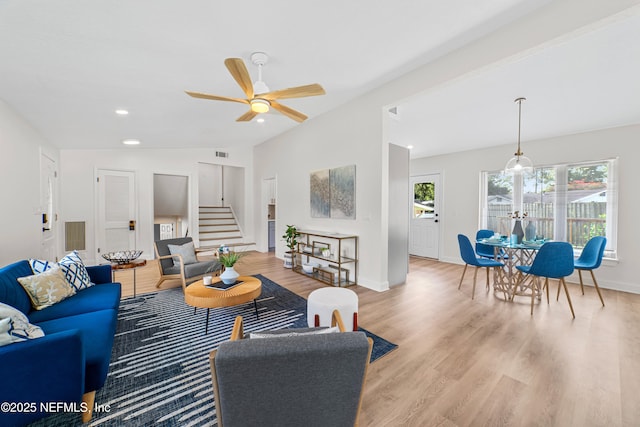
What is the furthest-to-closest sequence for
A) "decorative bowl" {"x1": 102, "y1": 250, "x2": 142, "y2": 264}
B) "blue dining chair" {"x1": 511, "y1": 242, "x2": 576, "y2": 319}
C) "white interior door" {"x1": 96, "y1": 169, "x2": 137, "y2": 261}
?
1. "white interior door" {"x1": 96, "y1": 169, "x2": 137, "y2": 261}
2. "decorative bowl" {"x1": 102, "y1": 250, "x2": 142, "y2": 264}
3. "blue dining chair" {"x1": 511, "y1": 242, "x2": 576, "y2": 319}

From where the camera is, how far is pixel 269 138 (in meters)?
6.33

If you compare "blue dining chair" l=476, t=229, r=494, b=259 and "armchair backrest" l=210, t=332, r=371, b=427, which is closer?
"armchair backrest" l=210, t=332, r=371, b=427

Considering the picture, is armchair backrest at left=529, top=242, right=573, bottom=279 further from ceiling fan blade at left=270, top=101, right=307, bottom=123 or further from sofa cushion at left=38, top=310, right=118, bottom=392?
sofa cushion at left=38, top=310, right=118, bottom=392

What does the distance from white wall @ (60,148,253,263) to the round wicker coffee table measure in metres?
4.16

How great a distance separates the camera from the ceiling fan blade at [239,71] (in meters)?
1.95

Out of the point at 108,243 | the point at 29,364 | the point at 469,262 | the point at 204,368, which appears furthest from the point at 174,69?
the point at 108,243

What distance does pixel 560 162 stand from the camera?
4449mm

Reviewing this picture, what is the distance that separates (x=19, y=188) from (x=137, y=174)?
2.77 metres

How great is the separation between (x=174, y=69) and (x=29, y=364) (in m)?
2.54

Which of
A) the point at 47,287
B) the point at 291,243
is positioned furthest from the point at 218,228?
the point at 47,287

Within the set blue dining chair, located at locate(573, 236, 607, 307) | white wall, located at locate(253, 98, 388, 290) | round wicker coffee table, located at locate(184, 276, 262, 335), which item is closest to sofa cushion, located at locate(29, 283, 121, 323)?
round wicker coffee table, located at locate(184, 276, 262, 335)

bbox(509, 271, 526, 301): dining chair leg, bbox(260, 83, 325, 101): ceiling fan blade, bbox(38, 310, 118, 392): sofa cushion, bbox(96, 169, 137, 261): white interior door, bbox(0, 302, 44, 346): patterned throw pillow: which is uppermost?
bbox(260, 83, 325, 101): ceiling fan blade

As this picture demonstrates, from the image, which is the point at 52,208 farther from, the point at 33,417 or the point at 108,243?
the point at 33,417

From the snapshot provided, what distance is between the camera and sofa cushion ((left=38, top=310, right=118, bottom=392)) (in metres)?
1.46
